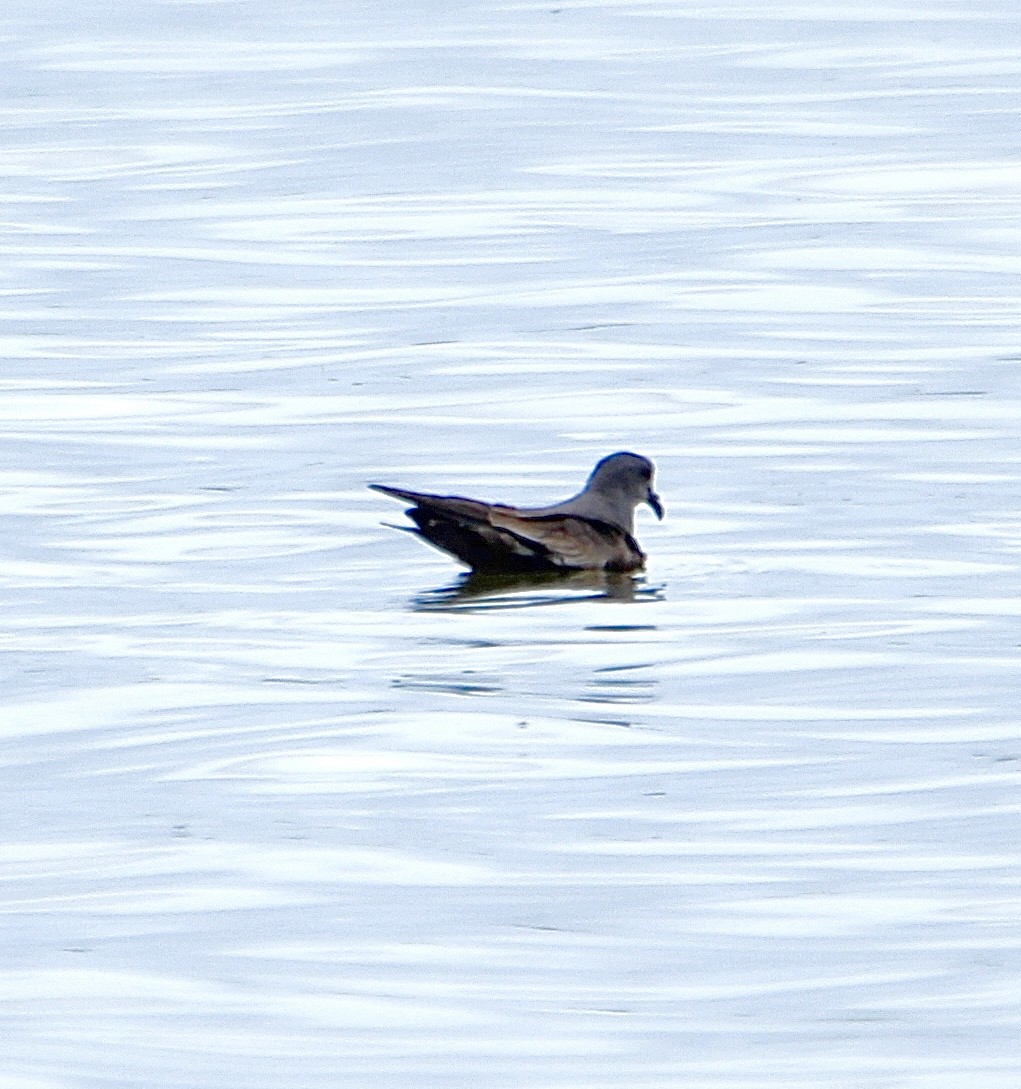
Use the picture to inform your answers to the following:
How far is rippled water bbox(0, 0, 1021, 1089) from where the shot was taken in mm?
6859

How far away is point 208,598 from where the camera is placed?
38.1ft

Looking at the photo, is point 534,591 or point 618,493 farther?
point 618,493

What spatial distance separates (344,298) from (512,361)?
2.60 metres

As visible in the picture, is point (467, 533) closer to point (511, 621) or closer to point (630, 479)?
point (511, 621)

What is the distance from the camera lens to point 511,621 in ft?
37.0

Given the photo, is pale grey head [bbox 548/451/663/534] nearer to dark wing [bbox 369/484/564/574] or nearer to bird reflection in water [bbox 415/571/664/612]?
bird reflection in water [bbox 415/571/664/612]

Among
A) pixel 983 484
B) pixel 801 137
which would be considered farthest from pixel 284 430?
pixel 801 137

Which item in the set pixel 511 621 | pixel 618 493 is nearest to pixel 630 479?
pixel 618 493

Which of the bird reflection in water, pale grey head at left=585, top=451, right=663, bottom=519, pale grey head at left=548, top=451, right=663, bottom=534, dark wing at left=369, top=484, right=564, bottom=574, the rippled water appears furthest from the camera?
pale grey head at left=585, top=451, right=663, bottom=519

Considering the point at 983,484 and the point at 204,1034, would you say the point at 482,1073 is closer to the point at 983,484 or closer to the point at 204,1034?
the point at 204,1034

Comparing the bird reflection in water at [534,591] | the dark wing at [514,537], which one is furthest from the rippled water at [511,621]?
the dark wing at [514,537]

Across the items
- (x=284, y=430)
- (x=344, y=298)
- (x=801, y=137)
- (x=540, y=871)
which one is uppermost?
(x=801, y=137)

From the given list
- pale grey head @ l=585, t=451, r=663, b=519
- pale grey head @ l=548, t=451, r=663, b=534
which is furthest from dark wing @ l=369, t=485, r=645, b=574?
pale grey head @ l=585, t=451, r=663, b=519

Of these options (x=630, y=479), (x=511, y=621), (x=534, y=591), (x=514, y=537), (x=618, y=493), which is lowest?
(x=511, y=621)
